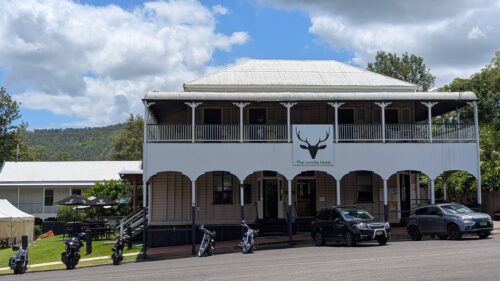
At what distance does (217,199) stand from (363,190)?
25.2 ft

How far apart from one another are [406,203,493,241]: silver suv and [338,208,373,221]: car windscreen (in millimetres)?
2275

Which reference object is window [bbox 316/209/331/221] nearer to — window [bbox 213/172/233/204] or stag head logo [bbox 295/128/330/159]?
stag head logo [bbox 295/128/330/159]

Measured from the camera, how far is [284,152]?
2697 cm

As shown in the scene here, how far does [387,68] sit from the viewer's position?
61.6 meters

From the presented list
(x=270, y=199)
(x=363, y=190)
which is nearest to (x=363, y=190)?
(x=363, y=190)

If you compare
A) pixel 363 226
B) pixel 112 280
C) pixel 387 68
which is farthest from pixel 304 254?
pixel 387 68

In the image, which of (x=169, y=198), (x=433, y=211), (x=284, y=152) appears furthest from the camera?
(x=169, y=198)

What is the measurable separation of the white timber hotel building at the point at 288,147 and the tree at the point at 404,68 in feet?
92.8

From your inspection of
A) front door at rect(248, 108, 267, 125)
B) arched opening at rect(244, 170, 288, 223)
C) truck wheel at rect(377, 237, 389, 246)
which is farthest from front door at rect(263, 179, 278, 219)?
truck wheel at rect(377, 237, 389, 246)

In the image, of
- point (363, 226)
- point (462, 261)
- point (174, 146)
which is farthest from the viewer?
point (174, 146)

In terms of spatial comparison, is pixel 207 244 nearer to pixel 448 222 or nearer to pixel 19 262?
pixel 19 262

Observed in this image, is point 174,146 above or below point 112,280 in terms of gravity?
above

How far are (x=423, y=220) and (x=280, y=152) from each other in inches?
274

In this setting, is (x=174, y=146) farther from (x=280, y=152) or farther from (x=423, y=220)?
(x=423, y=220)
